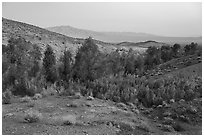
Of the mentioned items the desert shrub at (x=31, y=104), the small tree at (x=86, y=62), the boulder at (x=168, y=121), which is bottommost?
the boulder at (x=168, y=121)

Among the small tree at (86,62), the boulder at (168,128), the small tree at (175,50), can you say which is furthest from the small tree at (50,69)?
the small tree at (175,50)

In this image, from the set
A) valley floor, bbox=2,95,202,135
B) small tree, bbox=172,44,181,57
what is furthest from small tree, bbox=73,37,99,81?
small tree, bbox=172,44,181,57

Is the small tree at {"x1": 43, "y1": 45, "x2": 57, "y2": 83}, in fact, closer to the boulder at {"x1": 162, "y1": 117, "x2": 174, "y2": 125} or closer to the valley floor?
the valley floor

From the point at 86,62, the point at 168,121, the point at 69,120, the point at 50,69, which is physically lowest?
the point at 168,121

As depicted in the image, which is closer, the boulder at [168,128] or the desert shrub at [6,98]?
the boulder at [168,128]

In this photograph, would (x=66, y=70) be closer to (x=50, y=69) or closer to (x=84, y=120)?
(x=50, y=69)

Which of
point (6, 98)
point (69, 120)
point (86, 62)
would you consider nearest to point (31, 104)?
point (6, 98)

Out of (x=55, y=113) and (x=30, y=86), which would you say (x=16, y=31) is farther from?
(x=55, y=113)

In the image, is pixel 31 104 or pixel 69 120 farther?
pixel 31 104

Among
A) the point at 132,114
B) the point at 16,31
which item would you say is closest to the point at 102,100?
the point at 132,114

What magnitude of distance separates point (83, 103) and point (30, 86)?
361cm

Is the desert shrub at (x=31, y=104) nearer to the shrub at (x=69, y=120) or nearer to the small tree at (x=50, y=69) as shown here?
the shrub at (x=69, y=120)

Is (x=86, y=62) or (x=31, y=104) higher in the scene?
(x=86, y=62)

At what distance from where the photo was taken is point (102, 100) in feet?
33.4
